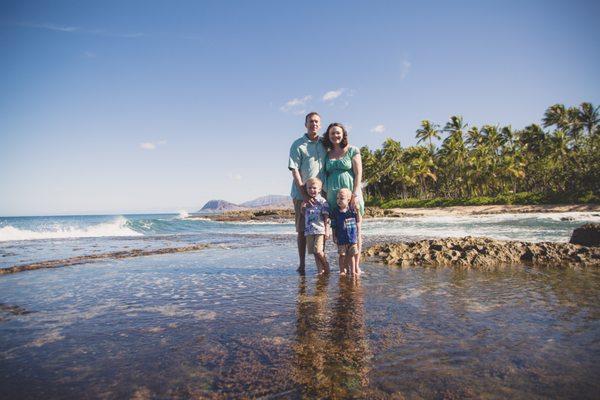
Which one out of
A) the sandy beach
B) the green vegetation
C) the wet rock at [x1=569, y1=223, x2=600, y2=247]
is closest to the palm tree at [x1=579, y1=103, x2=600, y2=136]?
the green vegetation

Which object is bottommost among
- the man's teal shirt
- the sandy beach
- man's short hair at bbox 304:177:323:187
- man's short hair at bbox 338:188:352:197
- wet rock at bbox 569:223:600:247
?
the sandy beach

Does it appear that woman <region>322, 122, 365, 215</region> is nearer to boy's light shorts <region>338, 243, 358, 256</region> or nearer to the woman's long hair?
the woman's long hair

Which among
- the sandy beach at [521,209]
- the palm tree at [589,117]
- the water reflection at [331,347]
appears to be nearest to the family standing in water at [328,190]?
the water reflection at [331,347]

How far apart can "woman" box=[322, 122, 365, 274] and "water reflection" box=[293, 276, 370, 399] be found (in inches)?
64.9

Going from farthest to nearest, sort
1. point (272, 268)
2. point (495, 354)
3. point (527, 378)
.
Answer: point (272, 268) < point (495, 354) < point (527, 378)

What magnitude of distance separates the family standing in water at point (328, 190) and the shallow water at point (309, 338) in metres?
0.57

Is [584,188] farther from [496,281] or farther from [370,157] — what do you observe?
[496,281]

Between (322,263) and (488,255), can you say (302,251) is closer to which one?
(322,263)

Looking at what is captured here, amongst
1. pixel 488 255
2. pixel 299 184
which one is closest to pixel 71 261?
pixel 299 184

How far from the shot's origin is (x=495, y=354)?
2.31m

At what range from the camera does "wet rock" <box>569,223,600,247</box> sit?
869cm

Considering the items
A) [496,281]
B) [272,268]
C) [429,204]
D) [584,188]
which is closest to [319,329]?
[496,281]

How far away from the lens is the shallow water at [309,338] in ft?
6.50

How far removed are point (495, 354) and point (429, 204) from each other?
56.5 metres
